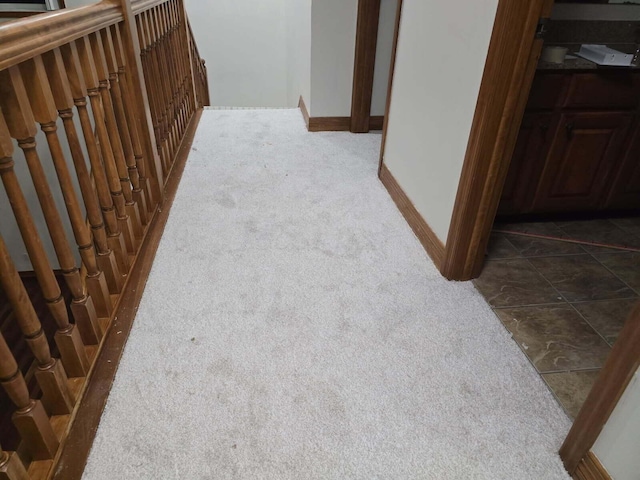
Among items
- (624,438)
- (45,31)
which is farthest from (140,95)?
(624,438)

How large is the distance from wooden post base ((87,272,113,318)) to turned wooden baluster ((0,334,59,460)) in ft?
1.45

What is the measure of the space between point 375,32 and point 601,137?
5.86 ft

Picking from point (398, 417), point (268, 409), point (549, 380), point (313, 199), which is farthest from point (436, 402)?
point (313, 199)

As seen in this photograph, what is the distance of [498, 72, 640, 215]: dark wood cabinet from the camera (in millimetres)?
2035

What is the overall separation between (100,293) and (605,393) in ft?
4.80

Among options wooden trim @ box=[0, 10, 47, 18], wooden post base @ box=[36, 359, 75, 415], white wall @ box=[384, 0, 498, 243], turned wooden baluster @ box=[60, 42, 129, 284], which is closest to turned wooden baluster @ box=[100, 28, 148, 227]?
turned wooden baluster @ box=[60, 42, 129, 284]

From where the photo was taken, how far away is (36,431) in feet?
3.36

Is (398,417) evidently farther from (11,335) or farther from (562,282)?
(11,335)

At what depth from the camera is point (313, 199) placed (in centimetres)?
250

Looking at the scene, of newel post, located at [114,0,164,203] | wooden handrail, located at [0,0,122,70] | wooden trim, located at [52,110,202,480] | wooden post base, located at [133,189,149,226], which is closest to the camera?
wooden handrail, located at [0,0,122,70]

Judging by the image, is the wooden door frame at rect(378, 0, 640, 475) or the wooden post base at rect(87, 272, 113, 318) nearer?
the wooden door frame at rect(378, 0, 640, 475)

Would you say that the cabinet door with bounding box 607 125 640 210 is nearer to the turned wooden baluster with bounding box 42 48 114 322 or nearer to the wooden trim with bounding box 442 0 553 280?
the wooden trim with bounding box 442 0 553 280

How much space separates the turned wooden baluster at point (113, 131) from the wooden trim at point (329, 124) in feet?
6.56

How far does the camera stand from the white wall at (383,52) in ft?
10.5
